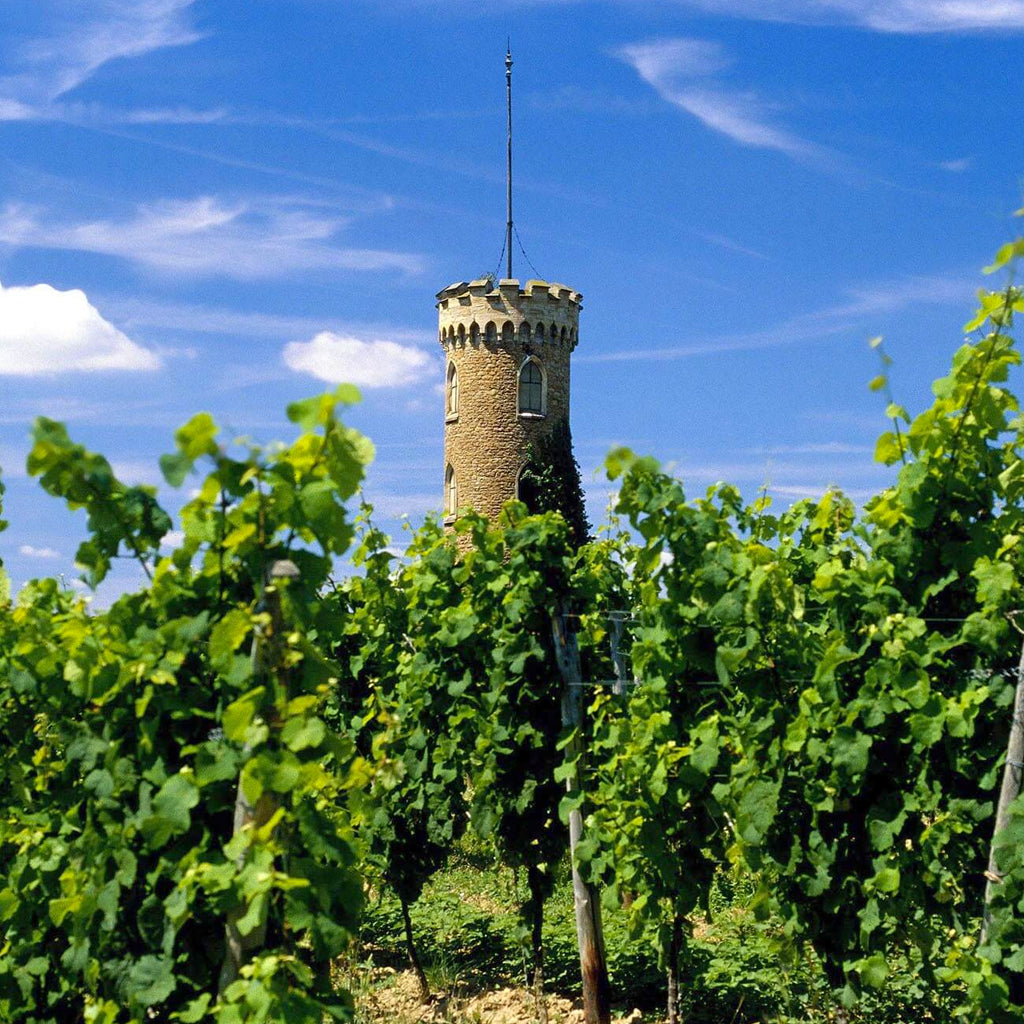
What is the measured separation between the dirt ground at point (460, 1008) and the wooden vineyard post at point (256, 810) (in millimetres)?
3296

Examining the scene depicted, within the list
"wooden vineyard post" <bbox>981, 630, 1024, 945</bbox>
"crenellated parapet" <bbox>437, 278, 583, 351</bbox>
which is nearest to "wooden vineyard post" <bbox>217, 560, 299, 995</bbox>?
"wooden vineyard post" <bbox>981, 630, 1024, 945</bbox>

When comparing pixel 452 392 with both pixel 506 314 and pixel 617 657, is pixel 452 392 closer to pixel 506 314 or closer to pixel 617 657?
pixel 506 314

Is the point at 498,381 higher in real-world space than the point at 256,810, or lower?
higher

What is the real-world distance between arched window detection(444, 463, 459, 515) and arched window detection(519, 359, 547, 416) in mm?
2515

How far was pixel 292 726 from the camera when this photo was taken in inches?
114

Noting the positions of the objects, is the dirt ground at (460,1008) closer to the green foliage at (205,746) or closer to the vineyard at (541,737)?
the vineyard at (541,737)

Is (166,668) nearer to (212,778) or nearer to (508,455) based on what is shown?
(212,778)

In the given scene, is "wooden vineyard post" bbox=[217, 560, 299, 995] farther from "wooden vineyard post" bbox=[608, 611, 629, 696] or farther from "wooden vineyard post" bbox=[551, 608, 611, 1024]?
"wooden vineyard post" bbox=[608, 611, 629, 696]

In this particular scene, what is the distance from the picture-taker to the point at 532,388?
2952 cm

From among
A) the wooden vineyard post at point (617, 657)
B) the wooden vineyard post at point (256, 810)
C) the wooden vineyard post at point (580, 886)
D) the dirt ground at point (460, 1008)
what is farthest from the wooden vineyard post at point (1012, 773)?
the dirt ground at point (460, 1008)

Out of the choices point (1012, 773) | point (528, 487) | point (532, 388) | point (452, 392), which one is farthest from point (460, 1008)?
point (452, 392)

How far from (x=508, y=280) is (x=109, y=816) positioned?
27054mm

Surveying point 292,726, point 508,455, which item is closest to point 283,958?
point 292,726

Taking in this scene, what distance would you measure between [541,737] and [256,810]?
10.8 ft
